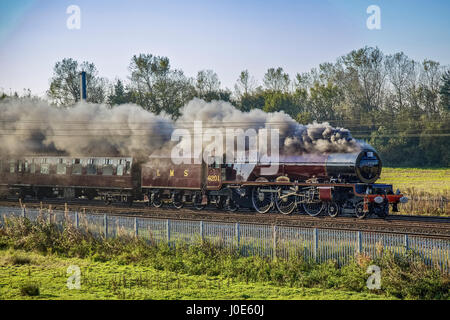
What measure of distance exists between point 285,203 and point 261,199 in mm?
1282

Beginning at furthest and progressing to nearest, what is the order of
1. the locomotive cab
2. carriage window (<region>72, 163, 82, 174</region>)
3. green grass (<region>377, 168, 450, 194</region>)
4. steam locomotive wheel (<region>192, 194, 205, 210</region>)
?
green grass (<region>377, 168, 450, 194</region>) → carriage window (<region>72, 163, 82, 174</region>) → steam locomotive wheel (<region>192, 194, 205, 210</region>) → the locomotive cab

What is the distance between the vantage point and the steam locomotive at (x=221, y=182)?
870 inches

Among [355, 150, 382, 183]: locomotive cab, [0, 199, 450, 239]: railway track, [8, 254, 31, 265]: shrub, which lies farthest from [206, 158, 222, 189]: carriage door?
[8, 254, 31, 265]: shrub

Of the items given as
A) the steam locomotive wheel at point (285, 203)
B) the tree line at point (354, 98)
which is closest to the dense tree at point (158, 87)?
the tree line at point (354, 98)

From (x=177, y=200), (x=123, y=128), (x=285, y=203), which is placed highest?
(x=123, y=128)

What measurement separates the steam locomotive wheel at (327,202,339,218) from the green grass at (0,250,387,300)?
970 centimetres

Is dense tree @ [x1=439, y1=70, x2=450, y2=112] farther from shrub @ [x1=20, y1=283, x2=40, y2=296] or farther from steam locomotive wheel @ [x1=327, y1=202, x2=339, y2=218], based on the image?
shrub @ [x1=20, y1=283, x2=40, y2=296]

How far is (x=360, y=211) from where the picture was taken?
22.2 meters

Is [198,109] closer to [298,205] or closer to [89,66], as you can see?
[298,205]

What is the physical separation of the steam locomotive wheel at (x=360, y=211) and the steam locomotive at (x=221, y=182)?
46 mm

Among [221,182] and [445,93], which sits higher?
[445,93]

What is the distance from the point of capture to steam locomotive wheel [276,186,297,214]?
944 inches

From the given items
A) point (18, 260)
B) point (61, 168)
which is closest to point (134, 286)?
point (18, 260)

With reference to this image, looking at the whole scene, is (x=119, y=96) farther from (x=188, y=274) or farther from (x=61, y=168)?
(x=188, y=274)
